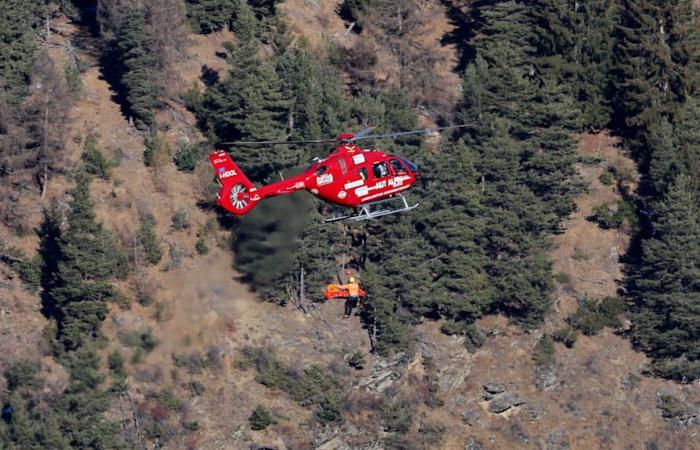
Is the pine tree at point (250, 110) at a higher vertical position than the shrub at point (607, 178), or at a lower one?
higher

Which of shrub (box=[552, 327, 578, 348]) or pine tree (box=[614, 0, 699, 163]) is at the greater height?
pine tree (box=[614, 0, 699, 163])

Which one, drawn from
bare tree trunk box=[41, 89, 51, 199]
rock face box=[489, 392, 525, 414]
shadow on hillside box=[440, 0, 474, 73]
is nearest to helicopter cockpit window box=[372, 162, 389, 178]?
rock face box=[489, 392, 525, 414]

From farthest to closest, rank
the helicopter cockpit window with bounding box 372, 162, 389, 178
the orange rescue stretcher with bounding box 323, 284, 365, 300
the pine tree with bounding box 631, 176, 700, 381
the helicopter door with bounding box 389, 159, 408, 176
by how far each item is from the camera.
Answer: the pine tree with bounding box 631, 176, 700, 381
the orange rescue stretcher with bounding box 323, 284, 365, 300
the helicopter door with bounding box 389, 159, 408, 176
the helicopter cockpit window with bounding box 372, 162, 389, 178

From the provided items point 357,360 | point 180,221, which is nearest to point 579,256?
point 357,360

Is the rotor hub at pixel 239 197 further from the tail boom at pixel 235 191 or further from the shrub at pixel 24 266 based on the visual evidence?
the shrub at pixel 24 266

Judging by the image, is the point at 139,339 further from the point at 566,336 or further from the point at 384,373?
the point at 566,336

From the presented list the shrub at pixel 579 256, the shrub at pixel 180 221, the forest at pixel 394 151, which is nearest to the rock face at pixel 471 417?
the forest at pixel 394 151

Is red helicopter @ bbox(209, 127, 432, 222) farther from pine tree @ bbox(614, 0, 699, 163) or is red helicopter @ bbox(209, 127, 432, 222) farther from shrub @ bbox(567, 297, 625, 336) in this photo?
pine tree @ bbox(614, 0, 699, 163)
